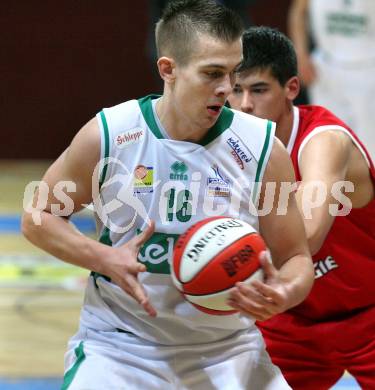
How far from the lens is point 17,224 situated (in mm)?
10484

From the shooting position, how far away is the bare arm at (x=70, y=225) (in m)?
3.39

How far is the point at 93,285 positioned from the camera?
373cm

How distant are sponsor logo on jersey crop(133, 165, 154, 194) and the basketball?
0.29m

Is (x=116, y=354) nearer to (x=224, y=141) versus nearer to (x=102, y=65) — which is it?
(x=224, y=141)

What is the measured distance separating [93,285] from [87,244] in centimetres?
33

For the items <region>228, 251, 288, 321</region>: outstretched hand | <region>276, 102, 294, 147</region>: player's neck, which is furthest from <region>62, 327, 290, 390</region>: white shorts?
<region>276, 102, 294, 147</region>: player's neck

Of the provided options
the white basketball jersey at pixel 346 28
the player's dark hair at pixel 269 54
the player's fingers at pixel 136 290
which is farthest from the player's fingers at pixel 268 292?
the white basketball jersey at pixel 346 28

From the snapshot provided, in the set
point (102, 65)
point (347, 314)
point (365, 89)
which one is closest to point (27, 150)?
point (102, 65)

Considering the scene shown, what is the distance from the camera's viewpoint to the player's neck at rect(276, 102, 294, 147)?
4.45m

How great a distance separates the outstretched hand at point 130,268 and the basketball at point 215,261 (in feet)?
0.42

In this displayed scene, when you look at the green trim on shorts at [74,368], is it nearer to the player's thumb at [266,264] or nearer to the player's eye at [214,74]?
the player's thumb at [266,264]

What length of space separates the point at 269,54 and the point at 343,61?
4.80 metres

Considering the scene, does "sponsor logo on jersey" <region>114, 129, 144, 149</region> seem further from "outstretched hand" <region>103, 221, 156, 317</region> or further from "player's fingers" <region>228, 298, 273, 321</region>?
"player's fingers" <region>228, 298, 273, 321</region>

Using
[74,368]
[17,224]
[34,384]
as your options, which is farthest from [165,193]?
[17,224]
